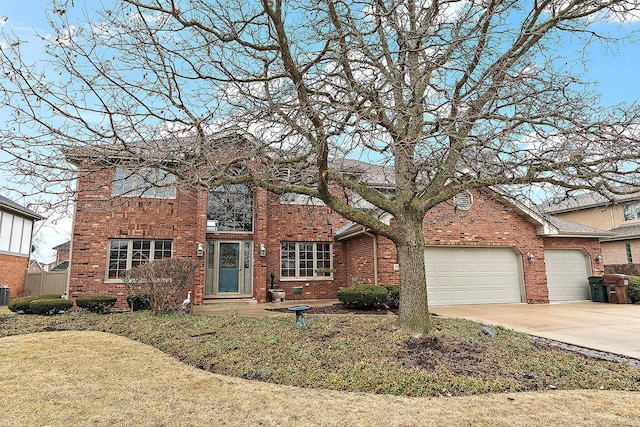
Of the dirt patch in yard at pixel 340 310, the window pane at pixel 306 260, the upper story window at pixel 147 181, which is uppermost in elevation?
the upper story window at pixel 147 181

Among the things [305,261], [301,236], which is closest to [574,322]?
[305,261]

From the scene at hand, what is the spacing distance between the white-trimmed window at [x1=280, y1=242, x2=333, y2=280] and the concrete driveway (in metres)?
4.53

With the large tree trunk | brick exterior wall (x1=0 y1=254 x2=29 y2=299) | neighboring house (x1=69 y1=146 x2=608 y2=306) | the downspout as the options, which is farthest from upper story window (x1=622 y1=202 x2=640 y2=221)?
brick exterior wall (x1=0 y1=254 x2=29 y2=299)

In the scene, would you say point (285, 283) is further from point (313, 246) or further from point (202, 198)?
point (202, 198)

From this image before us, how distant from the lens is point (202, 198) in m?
13.0

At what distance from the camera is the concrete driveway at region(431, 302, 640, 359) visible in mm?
6727

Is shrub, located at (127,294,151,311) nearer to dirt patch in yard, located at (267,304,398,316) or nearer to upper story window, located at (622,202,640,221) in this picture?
dirt patch in yard, located at (267,304,398,316)

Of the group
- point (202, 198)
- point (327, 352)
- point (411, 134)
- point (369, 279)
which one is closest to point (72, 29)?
point (411, 134)

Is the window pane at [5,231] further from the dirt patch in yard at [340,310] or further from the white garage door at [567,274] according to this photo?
the white garage door at [567,274]

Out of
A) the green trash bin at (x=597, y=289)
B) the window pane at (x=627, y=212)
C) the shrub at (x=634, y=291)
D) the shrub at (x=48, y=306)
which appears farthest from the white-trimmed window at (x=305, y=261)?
the window pane at (x=627, y=212)

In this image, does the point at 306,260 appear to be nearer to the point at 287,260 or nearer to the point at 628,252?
the point at 287,260

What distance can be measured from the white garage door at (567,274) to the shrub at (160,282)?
12563 millimetres

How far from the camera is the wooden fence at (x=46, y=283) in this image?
17.5m

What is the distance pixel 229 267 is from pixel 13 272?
12233 mm
